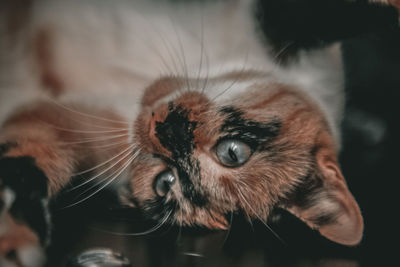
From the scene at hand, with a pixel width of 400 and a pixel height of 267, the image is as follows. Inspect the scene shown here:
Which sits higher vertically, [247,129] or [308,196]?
[247,129]

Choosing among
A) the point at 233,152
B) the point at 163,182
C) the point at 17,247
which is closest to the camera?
the point at 17,247

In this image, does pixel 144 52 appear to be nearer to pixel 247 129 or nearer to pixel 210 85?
pixel 210 85

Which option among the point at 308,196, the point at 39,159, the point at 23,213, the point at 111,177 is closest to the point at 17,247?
the point at 23,213

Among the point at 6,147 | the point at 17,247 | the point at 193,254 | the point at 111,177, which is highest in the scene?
the point at 6,147

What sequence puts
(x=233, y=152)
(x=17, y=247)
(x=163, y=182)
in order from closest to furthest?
(x=17, y=247)
(x=233, y=152)
(x=163, y=182)

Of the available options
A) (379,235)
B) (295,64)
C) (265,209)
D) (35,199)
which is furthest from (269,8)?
(35,199)

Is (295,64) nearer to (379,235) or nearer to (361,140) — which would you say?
(361,140)
